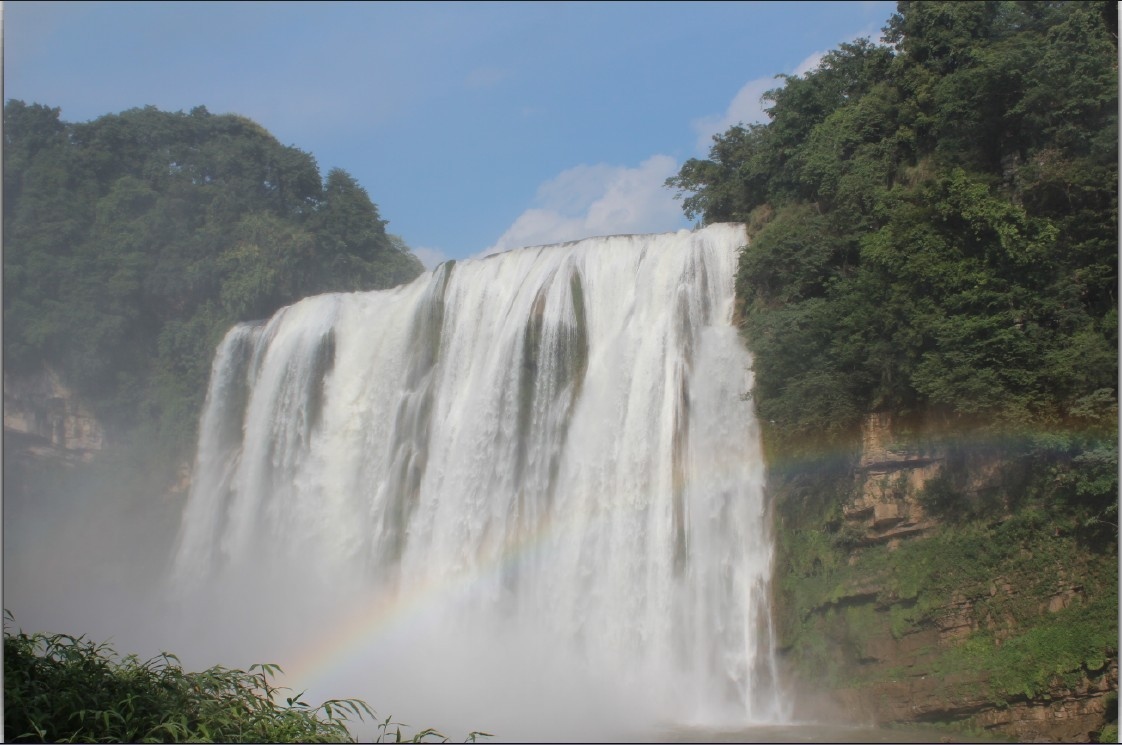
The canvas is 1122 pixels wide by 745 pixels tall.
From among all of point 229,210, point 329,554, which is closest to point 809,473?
point 329,554

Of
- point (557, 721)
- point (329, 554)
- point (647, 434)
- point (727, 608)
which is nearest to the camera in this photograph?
point (557, 721)

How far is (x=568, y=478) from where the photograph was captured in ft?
64.2

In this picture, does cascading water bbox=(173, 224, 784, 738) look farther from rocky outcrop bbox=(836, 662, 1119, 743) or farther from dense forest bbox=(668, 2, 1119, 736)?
rocky outcrop bbox=(836, 662, 1119, 743)

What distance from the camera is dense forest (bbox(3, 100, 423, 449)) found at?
3653 centimetres

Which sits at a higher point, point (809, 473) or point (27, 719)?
point (809, 473)

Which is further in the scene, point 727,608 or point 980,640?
point 727,608

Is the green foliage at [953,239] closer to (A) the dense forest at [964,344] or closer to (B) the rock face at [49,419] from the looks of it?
(A) the dense forest at [964,344]

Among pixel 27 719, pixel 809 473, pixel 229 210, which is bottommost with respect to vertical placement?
pixel 27 719

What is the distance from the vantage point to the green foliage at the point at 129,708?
22.5 feet

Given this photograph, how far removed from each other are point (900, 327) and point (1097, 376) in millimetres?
2818

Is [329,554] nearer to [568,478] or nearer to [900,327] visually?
[568,478]

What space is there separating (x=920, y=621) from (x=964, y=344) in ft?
12.8

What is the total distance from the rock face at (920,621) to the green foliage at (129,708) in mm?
9500

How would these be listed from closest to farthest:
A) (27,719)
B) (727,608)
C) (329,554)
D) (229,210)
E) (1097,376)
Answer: (27,719) → (1097,376) → (727,608) → (329,554) → (229,210)
